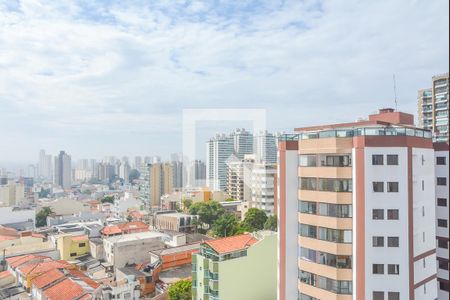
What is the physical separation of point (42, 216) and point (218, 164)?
9.29 meters

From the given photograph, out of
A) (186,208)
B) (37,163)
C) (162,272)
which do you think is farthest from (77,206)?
(37,163)

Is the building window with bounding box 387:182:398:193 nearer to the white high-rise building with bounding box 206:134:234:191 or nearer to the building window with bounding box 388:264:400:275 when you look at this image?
the building window with bounding box 388:264:400:275

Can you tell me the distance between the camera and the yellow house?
1107cm

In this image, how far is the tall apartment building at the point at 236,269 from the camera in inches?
253

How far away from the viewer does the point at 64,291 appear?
7.18 m

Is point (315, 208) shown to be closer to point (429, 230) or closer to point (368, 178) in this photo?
point (368, 178)

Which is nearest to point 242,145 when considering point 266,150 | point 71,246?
point 266,150

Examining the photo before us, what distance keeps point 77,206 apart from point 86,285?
13.6m

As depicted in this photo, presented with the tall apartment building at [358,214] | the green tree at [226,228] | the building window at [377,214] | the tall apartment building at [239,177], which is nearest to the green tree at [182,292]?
the tall apartment building at [358,214]

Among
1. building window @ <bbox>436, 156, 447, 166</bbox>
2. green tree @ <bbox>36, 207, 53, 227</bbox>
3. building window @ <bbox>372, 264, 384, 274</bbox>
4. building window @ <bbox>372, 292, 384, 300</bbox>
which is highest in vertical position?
building window @ <bbox>436, 156, 447, 166</bbox>

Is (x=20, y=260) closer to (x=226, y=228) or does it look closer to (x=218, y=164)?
(x=226, y=228)

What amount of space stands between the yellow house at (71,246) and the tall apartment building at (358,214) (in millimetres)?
8218

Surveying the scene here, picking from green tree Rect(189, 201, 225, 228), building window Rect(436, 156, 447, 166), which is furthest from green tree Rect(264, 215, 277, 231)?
building window Rect(436, 156, 447, 166)

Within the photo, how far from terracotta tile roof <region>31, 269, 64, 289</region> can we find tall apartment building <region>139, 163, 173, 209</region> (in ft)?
55.7
